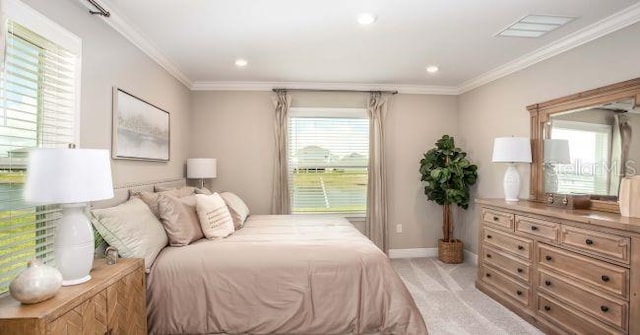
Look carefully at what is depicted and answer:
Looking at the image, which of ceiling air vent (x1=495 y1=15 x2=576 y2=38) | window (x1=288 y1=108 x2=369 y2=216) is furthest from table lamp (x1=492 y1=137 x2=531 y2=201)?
window (x1=288 y1=108 x2=369 y2=216)

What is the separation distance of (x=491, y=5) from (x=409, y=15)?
0.57m

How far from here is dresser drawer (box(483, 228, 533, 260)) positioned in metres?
2.82

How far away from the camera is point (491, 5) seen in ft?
7.73

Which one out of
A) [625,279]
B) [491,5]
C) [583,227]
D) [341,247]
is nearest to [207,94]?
[341,247]

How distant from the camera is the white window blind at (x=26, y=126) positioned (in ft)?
5.24

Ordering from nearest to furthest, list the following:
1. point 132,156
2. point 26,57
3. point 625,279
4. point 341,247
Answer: point 26,57 → point 625,279 → point 341,247 → point 132,156

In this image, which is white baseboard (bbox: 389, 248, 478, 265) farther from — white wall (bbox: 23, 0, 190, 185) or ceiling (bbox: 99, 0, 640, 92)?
white wall (bbox: 23, 0, 190, 185)

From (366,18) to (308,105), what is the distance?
85.1 inches

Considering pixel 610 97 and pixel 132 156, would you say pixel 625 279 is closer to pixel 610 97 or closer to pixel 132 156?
pixel 610 97

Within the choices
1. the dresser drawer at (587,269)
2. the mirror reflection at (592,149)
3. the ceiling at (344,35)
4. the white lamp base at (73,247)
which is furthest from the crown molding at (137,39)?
the mirror reflection at (592,149)

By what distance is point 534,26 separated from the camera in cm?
270

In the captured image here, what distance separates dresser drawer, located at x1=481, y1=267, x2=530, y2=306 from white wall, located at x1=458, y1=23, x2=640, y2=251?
0.98 meters

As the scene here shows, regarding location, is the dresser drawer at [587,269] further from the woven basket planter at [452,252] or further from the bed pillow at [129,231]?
the bed pillow at [129,231]

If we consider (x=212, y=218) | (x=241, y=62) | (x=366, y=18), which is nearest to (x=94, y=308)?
(x=212, y=218)
